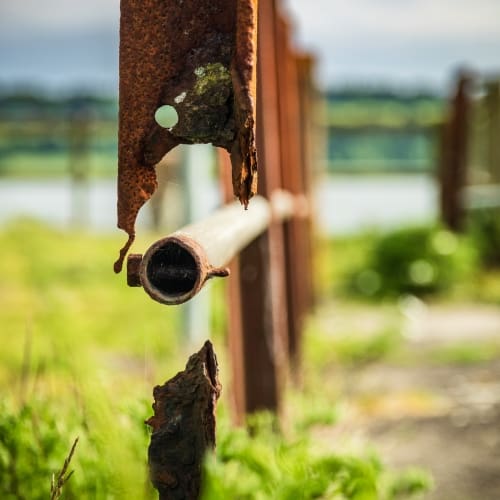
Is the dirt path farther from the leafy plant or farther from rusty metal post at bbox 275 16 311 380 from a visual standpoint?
the leafy plant

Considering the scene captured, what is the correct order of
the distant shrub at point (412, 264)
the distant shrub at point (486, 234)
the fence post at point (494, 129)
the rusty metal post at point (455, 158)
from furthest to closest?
the fence post at point (494, 129) < the rusty metal post at point (455, 158) < the distant shrub at point (486, 234) < the distant shrub at point (412, 264)

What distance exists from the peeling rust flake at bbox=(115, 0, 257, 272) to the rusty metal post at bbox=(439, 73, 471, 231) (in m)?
8.17

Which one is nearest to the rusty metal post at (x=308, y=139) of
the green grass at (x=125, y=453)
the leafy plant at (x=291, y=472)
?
the green grass at (x=125, y=453)

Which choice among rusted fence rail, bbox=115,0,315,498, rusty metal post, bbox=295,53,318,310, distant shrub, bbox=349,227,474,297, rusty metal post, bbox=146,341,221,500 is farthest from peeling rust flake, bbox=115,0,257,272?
distant shrub, bbox=349,227,474,297

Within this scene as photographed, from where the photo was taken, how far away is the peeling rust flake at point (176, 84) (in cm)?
128

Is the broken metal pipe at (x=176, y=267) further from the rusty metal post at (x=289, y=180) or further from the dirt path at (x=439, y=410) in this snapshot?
the rusty metal post at (x=289, y=180)

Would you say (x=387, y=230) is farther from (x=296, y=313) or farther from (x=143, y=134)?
(x=143, y=134)

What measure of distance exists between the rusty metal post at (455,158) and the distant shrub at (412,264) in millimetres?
762

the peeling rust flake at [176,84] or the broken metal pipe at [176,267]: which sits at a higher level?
the peeling rust flake at [176,84]

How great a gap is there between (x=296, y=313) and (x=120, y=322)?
1454mm

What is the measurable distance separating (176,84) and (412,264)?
271 inches

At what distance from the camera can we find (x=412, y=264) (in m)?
8.01

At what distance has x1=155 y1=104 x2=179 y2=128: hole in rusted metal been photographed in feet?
4.29

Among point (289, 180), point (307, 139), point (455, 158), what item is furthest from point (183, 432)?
point (455, 158)
